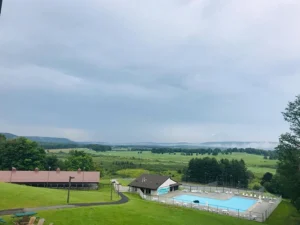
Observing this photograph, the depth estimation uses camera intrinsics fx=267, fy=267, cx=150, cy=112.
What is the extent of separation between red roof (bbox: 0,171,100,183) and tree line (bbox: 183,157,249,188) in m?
31.6

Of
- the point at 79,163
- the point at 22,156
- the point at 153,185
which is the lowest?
the point at 153,185

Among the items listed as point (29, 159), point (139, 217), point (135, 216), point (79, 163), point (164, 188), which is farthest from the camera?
point (79, 163)

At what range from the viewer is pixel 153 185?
50406 mm

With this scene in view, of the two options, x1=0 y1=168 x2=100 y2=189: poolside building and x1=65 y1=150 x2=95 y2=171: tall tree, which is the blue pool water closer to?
x1=0 y1=168 x2=100 y2=189: poolside building

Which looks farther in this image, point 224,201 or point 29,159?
point 29,159

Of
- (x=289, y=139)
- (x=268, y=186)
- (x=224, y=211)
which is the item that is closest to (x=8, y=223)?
(x=224, y=211)

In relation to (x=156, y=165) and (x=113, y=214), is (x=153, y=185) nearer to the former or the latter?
(x=113, y=214)

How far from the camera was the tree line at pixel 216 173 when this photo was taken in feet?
233

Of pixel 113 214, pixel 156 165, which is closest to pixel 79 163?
pixel 113 214

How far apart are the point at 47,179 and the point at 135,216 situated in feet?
84.9

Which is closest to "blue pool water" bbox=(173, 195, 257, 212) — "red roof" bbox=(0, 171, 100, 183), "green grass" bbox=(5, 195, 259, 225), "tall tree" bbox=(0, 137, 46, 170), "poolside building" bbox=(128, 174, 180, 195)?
"poolside building" bbox=(128, 174, 180, 195)

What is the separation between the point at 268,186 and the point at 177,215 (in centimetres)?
3815

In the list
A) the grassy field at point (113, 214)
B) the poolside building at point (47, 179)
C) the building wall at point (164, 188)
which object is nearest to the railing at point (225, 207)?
the grassy field at point (113, 214)

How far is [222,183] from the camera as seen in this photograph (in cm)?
7012
